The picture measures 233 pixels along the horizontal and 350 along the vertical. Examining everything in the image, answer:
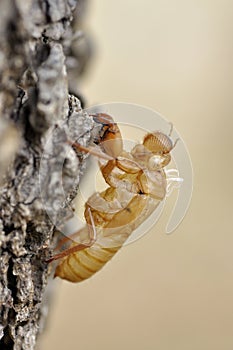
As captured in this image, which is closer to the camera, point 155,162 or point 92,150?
point 92,150

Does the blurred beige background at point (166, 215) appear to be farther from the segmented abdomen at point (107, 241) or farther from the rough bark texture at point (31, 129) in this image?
the rough bark texture at point (31, 129)

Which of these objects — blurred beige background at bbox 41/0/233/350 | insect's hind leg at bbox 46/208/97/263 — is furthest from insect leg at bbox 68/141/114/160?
blurred beige background at bbox 41/0/233/350

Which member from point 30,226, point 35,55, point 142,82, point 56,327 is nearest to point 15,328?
point 30,226

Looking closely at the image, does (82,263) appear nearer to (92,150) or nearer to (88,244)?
(88,244)

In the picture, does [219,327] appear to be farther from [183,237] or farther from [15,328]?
[15,328]

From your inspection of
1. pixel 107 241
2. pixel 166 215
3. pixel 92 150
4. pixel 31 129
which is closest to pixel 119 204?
pixel 107 241

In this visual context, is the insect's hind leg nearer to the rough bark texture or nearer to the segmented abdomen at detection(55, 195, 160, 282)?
the segmented abdomen at detection(55, 195, 160, 282)

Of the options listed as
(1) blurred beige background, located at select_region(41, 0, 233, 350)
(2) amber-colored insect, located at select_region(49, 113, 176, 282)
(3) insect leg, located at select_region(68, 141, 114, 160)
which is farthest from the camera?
(1) blurred beige background, located at select_region(41, 0, 233, 350)

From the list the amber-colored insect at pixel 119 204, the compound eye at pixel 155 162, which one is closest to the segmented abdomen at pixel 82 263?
the amber-colored insect at pixel 119 204
